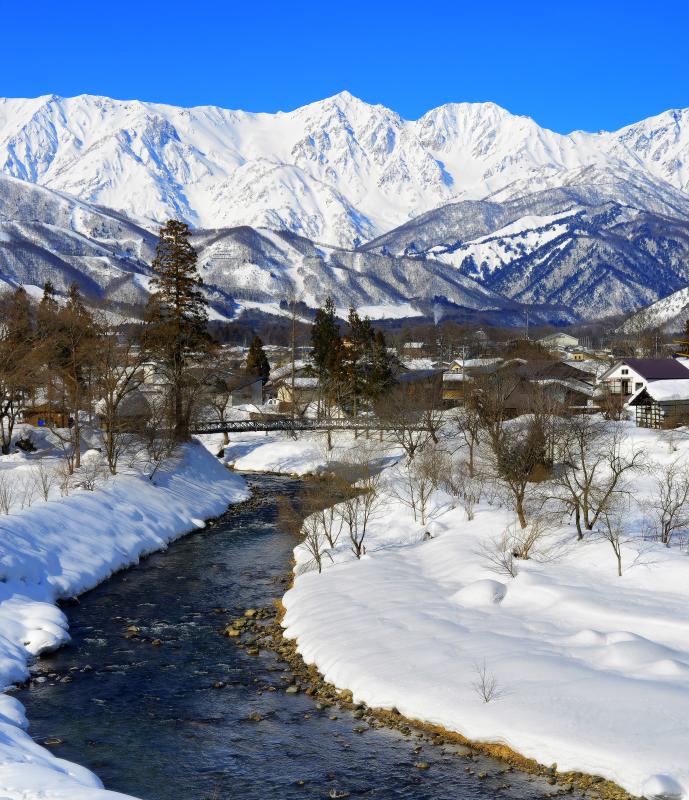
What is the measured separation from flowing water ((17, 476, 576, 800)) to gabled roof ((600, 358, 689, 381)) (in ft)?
131

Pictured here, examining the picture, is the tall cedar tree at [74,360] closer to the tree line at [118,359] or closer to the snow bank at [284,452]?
the tree line at [118,359]

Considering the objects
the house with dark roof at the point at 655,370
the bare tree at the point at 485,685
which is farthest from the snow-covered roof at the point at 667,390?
the bare tree at the point at 485,685

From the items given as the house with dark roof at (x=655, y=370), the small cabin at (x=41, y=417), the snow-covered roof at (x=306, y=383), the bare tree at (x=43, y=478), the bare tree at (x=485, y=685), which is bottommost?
the bare tree at (x=485, y=685)

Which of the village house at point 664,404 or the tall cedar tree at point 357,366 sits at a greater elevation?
the tall cedar tree at point 357,366

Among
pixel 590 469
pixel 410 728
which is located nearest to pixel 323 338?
pixel 590 469

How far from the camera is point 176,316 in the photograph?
5184 centimetres

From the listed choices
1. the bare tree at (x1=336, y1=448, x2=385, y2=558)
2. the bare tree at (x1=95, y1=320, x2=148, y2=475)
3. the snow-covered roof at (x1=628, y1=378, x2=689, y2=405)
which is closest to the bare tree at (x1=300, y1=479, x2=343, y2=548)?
the bare tree at (x1=336, y1=448, x2=385, y2=558)

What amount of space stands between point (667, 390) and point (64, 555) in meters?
40.9

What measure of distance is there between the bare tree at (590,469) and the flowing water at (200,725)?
13.1 meters

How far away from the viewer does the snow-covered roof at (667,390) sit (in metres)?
56.3

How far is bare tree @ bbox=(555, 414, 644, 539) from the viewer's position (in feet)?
109

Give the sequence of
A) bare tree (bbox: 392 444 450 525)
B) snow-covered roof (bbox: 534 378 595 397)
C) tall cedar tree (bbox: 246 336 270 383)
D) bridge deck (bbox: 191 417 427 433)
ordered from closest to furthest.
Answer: bare tree (bbox: 392 444 450 525) → bridge deck (bbox: 191 417 427 433) → snow-covered roof (bbox: 534 378 595 397) → tall cedar tree (bbox: 246 336 270 383)

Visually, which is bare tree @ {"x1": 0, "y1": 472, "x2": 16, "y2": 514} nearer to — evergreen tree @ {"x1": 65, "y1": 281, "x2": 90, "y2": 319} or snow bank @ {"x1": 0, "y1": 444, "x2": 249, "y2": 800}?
snow bank @ {"x1": 0, "y1": 444, "x2": 249, "y2": 800}

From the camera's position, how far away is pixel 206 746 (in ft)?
60.8
